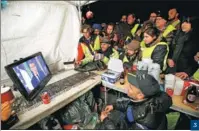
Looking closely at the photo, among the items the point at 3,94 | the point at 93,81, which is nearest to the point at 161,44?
the point at 93,81

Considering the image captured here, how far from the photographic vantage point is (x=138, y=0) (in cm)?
473

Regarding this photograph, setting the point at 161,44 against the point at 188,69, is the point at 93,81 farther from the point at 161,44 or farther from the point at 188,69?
the point at 188,69

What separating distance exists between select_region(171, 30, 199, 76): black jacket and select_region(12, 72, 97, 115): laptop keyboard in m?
1.18

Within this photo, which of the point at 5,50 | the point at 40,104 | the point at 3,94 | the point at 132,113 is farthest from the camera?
the point at 5,50

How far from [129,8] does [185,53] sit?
108 inches

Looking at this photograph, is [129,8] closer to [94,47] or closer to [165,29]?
[165,29]

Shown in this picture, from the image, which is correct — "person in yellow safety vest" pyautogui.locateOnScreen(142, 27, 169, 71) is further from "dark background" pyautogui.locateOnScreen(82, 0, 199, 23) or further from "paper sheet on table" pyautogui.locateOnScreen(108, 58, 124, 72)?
"dark background" pyautogui.locateOnScreen(82, 0, 199, 23)

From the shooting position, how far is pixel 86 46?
280 cm

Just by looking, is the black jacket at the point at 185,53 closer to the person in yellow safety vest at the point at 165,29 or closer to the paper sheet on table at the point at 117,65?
the person in yellow safety vest at the point at 165,29

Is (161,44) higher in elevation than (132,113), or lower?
higher

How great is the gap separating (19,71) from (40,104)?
0.37m

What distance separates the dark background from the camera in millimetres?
4194

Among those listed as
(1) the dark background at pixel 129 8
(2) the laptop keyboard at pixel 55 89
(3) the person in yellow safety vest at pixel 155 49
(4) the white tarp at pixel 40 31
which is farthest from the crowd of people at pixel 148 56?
(1) the dark background at pixel 129 8

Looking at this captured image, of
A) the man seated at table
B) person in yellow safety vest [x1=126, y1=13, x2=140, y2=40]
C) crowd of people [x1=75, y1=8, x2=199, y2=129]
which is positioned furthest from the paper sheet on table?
person in yellow safety vest [x1=126, y1=13, x2=140, y2=40]
